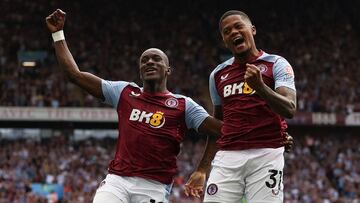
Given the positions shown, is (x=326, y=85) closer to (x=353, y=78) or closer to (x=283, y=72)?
(x=353, y=78)

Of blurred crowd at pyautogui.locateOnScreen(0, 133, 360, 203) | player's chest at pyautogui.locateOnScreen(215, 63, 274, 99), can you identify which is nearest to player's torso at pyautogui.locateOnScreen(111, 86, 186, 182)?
player's chest at pyautogui.locateOnScreen(215, 63, 274, 99)

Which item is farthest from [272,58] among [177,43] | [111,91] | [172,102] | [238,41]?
[177,43]

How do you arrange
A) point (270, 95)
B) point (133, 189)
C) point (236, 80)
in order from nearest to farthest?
point (270, 95) < point (236, 80) < point (133, 189)

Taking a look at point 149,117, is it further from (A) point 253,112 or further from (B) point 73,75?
(A) point 253,112

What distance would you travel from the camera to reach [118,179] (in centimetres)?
595

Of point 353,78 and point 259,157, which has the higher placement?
point 353,78

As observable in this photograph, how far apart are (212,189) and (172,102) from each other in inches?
45.3

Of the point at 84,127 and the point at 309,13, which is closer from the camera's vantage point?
the point at 84,127

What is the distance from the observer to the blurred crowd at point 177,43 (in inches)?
1082

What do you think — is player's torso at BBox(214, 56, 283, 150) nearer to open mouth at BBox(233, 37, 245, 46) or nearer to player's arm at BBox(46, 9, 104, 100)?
open mouth at BBox(233, 37, 245, 46)

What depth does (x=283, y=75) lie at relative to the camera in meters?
5.36

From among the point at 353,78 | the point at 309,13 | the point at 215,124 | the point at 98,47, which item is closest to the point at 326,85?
the point at 353,78

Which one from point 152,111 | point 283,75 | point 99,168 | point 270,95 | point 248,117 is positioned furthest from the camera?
point 99,168

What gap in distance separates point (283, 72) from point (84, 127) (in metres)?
22.2
